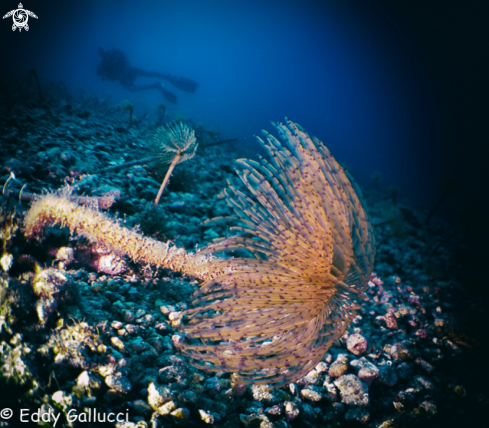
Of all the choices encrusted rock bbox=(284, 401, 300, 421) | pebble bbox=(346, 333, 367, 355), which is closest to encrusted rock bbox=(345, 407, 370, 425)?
encrusted rock bbox=(284, 401, 300, 421)

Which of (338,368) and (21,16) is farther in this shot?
(21,16)

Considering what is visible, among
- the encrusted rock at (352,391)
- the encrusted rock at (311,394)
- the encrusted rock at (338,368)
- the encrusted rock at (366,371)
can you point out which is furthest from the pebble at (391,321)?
the encrusted rock at (311,394)

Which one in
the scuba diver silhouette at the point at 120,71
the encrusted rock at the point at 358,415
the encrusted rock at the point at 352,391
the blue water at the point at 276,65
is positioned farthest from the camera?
the blue water at the point at 276,65

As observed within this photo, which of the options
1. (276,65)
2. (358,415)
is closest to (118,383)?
(358,415)

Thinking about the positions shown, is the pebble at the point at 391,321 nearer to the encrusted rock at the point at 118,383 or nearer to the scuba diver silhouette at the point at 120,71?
the encrusted rock at the point at 118,383

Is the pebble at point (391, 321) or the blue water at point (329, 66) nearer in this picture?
the pebble at point (391, 321)

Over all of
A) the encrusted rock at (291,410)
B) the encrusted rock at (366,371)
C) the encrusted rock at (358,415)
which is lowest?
the encrusted rock at (291,410)

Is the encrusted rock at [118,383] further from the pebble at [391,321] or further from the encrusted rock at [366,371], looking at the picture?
the pebble at [391,321]

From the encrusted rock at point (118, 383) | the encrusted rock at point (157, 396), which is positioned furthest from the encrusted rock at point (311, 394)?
the encrusted rock at point (118, 383)

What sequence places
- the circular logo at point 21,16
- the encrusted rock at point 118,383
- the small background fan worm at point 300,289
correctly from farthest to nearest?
the circular logo at point 21,16
the small background fan worm at point 300,289
the encrusted rock at point 118,383

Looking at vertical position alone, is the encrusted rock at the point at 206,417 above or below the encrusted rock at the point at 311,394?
below

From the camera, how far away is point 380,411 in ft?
7.05

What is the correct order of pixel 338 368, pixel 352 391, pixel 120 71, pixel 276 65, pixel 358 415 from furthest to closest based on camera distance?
pixel 276 65 < pixel 120 71 < pixel 338 368 < pixel 352 391 < pixel 358 415

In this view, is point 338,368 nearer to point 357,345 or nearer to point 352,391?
point 352,391
